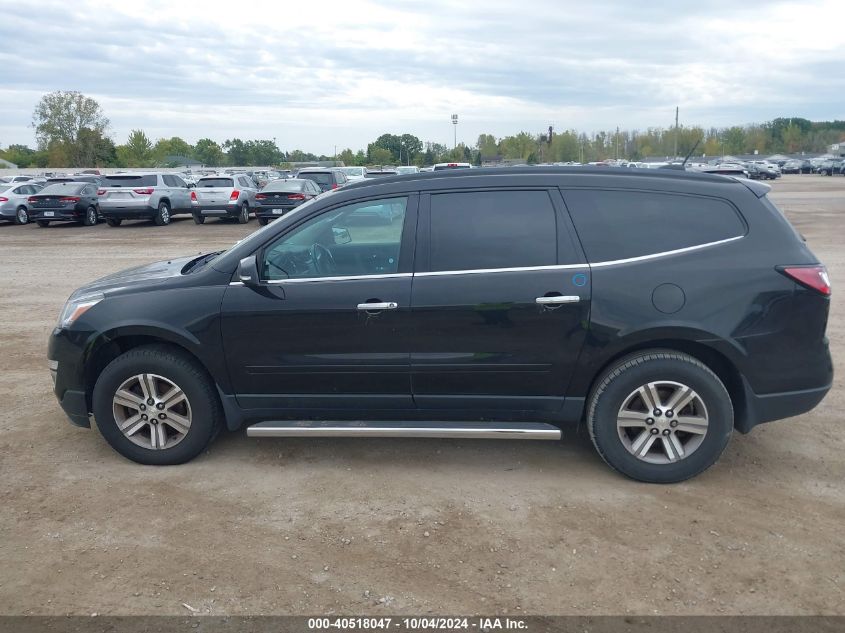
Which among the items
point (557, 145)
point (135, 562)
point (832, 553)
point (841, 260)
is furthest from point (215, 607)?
point (557, 145)

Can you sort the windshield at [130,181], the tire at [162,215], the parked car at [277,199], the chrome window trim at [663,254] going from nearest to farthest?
the chrome window trim at [663,254] < the parked car at [277,199] < the windshield at [130,181] < the tire at [162,215]

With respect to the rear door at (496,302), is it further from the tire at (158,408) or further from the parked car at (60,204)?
the parked car at (60,204)

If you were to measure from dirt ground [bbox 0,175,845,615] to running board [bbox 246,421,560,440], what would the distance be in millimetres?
297

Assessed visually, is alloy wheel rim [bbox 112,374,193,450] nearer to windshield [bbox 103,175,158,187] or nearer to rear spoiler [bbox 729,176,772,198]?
rear spoiler [bbox 729,176,772,198]

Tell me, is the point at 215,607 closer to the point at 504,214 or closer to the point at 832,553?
the point at 504,214

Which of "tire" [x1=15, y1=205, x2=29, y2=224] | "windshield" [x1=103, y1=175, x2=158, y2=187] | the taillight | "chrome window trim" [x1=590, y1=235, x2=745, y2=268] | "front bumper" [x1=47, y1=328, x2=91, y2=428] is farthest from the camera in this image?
"tire" [x1=15, y1=205, x2=29, y2=224]

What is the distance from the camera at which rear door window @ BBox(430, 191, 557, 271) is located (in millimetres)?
4422

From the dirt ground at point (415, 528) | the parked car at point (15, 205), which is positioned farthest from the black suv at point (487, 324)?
the parked car at point (15, 205)

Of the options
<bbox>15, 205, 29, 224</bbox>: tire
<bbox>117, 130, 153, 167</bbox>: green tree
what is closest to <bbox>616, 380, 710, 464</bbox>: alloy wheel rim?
<bbox>15, 205, 29, 224</bbox>: tire

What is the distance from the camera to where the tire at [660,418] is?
168 inches

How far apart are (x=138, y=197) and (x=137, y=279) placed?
19.7 m

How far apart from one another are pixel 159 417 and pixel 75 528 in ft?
2.94

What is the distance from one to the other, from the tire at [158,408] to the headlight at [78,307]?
1.31ft

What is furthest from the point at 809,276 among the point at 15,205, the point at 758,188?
the point at 15,205
